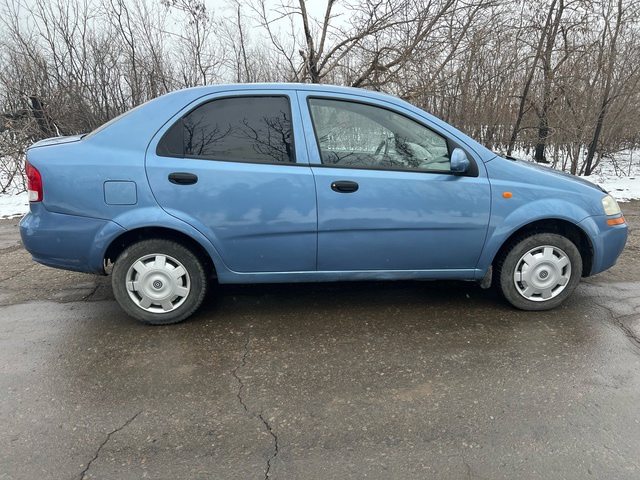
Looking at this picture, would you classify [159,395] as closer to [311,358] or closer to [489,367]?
[311,358]

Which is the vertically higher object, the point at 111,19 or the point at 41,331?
the point at 111,19

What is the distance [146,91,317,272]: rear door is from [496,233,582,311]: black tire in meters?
1.58

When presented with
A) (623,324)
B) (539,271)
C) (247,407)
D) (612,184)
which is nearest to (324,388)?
(247,407)

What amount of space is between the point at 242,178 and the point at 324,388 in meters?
1.54

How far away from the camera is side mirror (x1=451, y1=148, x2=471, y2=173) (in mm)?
3269

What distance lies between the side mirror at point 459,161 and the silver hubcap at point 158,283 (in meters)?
2.14

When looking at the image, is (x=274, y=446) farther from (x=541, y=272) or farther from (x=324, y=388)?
(x=541, y=272)

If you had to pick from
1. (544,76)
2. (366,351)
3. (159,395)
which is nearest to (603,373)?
(366,351)

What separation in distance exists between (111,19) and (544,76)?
10.4 m

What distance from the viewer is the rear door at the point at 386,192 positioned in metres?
3.31

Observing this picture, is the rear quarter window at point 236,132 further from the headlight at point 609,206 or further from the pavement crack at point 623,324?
the pavement crack at point 623,324

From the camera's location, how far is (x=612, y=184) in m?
10.9

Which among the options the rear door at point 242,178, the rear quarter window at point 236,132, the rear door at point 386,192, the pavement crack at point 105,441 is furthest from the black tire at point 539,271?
the pavement crack at point 105,441

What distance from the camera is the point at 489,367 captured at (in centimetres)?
287
